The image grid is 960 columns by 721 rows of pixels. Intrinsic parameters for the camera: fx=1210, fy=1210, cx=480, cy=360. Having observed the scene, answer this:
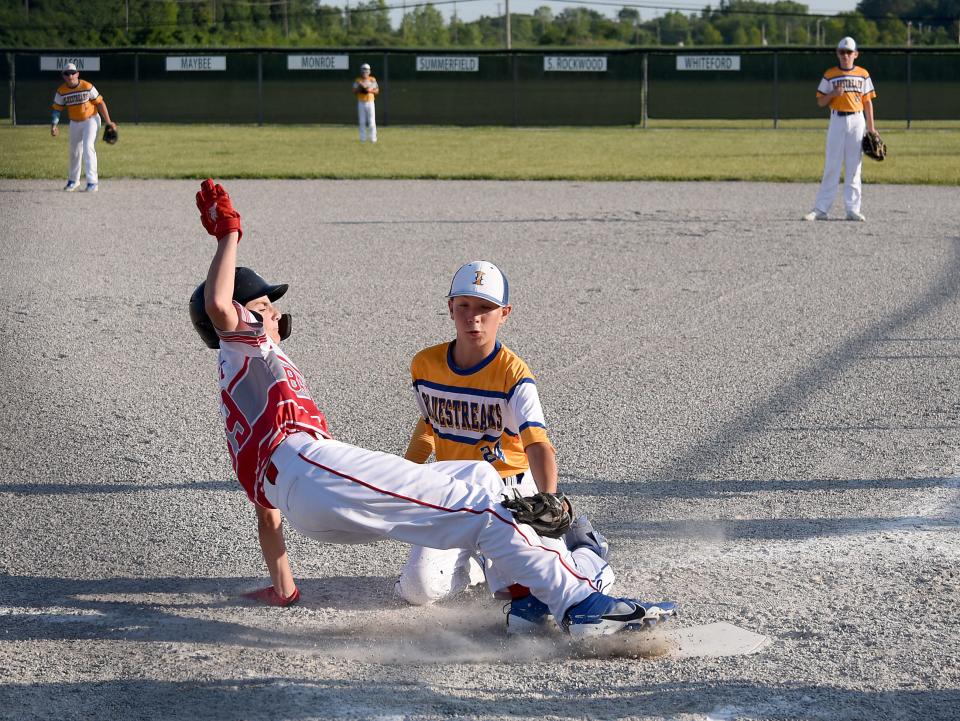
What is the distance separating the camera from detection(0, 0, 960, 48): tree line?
50.8 meters

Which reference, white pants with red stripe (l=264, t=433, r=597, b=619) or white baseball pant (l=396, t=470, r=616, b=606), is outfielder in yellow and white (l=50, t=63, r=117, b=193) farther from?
white pants with red stripe (l=264, t=433, r=597, b=619)

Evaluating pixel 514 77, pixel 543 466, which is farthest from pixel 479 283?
pixel 514 77

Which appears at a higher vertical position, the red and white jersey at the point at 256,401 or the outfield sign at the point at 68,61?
the outfield sign at the point at 68,61

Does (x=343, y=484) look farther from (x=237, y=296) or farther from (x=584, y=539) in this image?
(x=584, y=539)

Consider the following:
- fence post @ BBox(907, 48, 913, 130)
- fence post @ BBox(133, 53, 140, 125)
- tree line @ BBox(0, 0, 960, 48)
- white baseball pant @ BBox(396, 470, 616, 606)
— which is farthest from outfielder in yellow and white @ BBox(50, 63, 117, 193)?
tree line @ BBox(0, 0, 960, 48)

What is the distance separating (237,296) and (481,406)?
93 centimetres

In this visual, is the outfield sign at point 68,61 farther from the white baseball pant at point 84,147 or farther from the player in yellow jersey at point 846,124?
the player in yellow jersey at point 846,124

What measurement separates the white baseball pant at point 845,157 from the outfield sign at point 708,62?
22187 millimetres

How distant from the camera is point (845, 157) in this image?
13.9 metres

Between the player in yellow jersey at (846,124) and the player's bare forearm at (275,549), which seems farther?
the player in yellow jersey at (846,124)

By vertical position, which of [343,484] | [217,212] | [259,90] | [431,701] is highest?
[259,90]

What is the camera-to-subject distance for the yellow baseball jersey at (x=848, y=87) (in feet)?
45.1

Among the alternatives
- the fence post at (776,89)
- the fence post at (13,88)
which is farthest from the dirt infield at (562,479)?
the fence post at (13,88)

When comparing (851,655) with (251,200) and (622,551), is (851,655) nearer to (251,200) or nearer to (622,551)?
(622,551)
